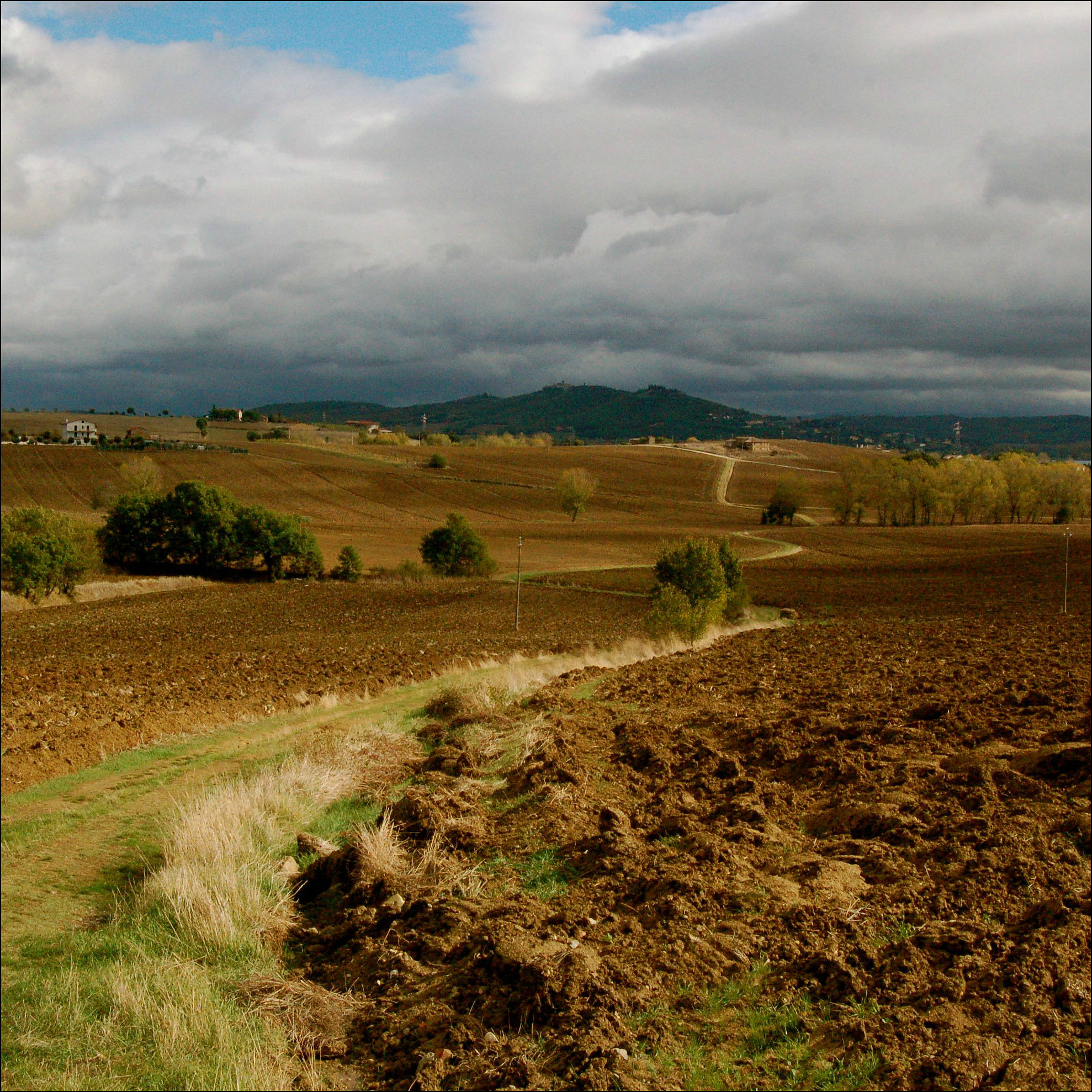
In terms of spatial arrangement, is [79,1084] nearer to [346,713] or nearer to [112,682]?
[346,713]

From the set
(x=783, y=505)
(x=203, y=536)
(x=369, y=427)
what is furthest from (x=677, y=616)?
(x=369, y=427)

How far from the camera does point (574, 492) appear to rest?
97.2 meters

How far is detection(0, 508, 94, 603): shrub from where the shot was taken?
158 feet

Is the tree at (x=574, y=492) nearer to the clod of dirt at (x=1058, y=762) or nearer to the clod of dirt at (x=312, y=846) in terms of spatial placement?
the clod of dirt at (x=1058, y=762)

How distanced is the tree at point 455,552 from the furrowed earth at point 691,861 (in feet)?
109

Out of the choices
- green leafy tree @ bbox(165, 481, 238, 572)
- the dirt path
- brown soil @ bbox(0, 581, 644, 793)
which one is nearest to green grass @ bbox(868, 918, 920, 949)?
brown soil @ bbox(0, 581, 644, 793)

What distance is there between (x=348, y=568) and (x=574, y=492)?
40.6m

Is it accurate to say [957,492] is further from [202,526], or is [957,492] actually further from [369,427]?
[369,427]

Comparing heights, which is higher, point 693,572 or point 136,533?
point 136,533

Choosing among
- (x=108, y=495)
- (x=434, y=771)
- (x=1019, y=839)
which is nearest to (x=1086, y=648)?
(x=1019, y=839)

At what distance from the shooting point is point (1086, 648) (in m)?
24.6

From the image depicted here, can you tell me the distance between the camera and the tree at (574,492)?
96.8m

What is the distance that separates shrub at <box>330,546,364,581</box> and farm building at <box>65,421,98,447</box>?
244 feet

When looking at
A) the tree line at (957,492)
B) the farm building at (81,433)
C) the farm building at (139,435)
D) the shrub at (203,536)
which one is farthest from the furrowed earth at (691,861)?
the farm building at (81,433)
